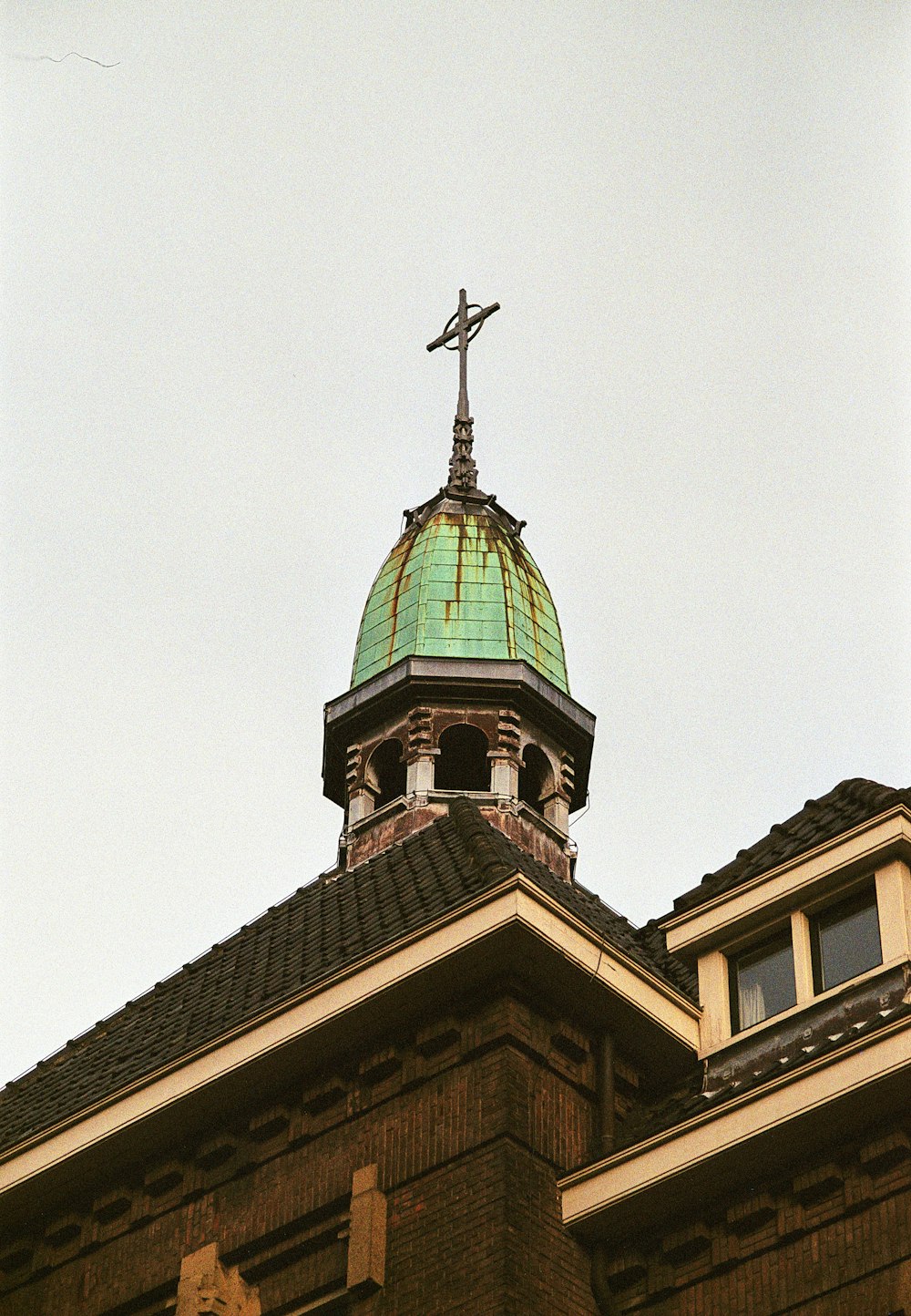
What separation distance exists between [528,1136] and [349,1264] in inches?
75.0

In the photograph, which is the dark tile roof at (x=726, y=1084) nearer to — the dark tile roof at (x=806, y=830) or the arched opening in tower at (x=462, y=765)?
the dark tile roof at (x=806, y=830)

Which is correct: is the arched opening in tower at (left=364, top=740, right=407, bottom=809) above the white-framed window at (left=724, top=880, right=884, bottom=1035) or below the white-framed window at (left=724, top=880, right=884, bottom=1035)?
above

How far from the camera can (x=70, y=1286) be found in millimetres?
23156

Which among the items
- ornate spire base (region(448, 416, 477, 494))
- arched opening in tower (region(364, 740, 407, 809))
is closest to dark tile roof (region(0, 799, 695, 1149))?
arched opening in tower (region(364, 740, 407, 809))

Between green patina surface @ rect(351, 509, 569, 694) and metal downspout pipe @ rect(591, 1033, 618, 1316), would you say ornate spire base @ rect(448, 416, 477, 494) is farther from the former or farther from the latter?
metal downspout pipe @ rect(591, 1033, 618, 1316)

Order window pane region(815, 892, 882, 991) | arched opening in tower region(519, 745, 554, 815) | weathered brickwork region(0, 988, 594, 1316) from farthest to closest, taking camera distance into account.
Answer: arched opening in tower region(519, 745, 554, 815) < window pane region(815, 892, 882, 991) < weathered brickwork region(0, 988, 594, 1316)

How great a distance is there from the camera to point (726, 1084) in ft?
69.8

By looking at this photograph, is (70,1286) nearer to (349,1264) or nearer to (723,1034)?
(349,1264)

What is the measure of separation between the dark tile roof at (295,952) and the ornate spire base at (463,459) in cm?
771

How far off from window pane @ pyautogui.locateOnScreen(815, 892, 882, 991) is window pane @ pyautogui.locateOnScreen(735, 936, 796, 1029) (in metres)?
0.37

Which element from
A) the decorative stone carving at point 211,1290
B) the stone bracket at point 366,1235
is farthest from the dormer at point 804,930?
the decorative stone carving at point 211,1290

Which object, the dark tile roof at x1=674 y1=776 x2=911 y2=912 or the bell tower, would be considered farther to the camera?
the bell tower

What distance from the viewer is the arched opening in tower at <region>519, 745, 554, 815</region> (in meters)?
32.2

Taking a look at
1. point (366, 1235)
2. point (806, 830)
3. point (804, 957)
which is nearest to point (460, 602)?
point (806, 830)
